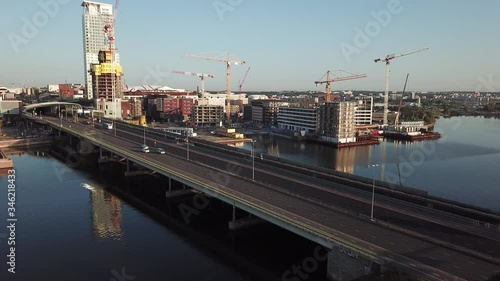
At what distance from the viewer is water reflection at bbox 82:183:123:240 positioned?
23375 millimetres

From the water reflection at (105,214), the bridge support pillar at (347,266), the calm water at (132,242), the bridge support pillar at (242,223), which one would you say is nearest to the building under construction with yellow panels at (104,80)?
the water reflection at (105,214)

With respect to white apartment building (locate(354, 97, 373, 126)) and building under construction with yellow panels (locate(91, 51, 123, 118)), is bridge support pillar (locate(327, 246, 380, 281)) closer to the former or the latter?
white apartment building (locate(354, 97, 373, 126))

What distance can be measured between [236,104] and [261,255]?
107 m

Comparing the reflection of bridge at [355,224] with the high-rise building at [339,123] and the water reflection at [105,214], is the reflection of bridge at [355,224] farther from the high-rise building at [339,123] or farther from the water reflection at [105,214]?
the high-rise building at [339,123]

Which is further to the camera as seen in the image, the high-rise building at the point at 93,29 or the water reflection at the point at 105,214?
the high-rise building at the point at 93,29

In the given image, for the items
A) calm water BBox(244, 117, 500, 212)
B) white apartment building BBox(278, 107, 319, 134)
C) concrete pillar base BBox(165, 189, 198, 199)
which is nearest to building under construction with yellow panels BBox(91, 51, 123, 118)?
white apartment building BBox(278, 107, 319, 134)

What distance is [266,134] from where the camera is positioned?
3162 inches

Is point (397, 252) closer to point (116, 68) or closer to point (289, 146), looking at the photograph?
point (289, 146)

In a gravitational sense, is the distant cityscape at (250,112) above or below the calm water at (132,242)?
above

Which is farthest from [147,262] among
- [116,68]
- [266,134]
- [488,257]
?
[116,68]

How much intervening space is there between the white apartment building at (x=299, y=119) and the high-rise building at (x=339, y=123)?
4.77m

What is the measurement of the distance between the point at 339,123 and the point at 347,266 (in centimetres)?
5441

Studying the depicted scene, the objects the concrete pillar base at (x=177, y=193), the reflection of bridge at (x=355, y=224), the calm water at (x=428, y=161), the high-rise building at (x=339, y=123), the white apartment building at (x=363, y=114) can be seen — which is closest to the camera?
the reflection of bridge at (x=355, y=224)

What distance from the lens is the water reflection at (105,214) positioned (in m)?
23.4
